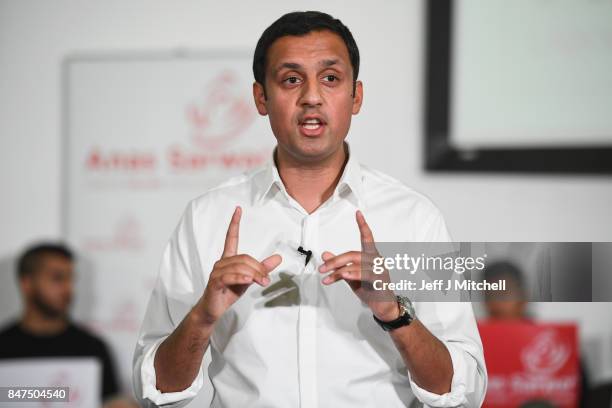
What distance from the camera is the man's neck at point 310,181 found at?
85 centimetres

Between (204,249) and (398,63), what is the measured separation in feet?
3.30

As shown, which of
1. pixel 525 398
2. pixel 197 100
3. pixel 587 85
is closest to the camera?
pixel 525 398

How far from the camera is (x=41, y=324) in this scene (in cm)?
179

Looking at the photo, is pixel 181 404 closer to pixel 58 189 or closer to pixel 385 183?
pixel 385 183

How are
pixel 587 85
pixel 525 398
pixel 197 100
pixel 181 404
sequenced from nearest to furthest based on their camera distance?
pixel 181 404
pixel 525 398
pixel 587 85
pixel 197 100

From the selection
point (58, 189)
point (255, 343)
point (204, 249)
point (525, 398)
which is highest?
point (58, 189)

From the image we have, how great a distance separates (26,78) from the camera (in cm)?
182

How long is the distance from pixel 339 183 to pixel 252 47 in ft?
3.35

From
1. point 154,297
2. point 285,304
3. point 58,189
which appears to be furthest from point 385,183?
point 58,189

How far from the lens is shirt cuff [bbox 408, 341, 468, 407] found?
2.39 feet

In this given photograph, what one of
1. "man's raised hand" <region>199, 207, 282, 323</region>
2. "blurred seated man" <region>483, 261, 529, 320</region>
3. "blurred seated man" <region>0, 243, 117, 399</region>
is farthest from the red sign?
"blurred seated man" <region>0, 243, 117, 399</region>

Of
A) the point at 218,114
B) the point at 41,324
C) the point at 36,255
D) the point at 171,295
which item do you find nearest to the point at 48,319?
the point at 41,324

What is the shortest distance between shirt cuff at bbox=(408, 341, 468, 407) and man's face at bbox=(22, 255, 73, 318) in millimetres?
1301

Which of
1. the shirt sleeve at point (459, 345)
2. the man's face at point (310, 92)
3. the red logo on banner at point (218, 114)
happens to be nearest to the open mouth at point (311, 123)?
the man's face at point (310, 92)
